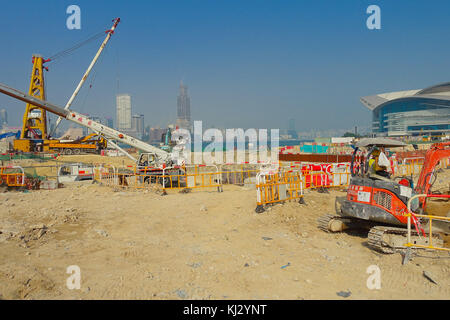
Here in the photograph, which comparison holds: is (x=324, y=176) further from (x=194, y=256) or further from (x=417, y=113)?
(x=417, y=113)

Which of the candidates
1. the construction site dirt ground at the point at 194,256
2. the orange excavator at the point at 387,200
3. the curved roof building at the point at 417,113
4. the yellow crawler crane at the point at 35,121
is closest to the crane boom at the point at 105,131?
the construction site dirt ground at the point at 194,256

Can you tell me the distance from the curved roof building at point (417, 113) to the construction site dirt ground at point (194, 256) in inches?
4118

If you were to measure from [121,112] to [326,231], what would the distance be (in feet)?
206

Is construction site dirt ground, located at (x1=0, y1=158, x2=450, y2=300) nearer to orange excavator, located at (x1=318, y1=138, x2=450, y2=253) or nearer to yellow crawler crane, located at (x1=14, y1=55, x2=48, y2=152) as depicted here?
orange excavator, located at (x1=318, y1=138, x2=450, y2=253)

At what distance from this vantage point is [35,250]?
6570 mm

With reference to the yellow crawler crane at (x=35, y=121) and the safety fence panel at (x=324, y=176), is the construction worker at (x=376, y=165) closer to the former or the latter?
the safety fence panel at (x=324, y=176)

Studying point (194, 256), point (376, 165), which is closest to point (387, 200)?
point (376, 165)

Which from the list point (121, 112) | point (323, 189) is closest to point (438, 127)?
point (121, 112)

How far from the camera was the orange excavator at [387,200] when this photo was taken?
21.6 feet

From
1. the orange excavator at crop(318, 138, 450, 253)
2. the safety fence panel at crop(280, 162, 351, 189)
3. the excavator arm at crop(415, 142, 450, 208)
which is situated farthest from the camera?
the safety fence panel at crop(280, 162, 351, 189)

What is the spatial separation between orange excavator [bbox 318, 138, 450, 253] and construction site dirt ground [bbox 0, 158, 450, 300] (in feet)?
1.35

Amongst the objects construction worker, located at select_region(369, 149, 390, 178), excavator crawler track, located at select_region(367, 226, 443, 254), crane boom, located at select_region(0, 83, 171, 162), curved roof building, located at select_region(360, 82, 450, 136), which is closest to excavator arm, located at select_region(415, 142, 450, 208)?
construction worker, located at select_region(369, 149, 390, 178)

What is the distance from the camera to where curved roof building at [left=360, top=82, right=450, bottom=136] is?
334 feet
